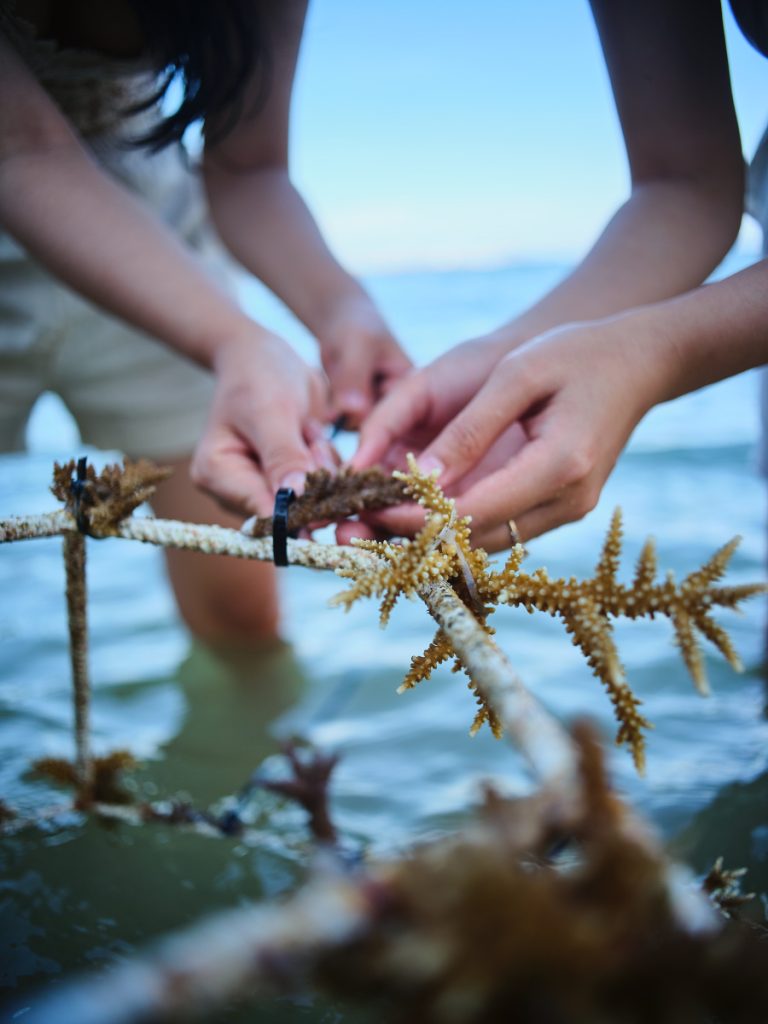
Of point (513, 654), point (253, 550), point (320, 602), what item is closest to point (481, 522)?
point (253, 550)

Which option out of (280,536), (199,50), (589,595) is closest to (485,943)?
(589,595)

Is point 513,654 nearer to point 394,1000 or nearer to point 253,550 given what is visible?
point 253,550

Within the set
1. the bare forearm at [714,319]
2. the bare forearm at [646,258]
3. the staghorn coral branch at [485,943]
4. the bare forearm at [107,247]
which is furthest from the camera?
the bare forearm at [646,258]

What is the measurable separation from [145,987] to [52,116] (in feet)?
6.44

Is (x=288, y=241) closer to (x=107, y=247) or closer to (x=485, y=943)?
(x=107, y=247)

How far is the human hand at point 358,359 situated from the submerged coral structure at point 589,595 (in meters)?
1.27

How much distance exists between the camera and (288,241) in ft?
8.31

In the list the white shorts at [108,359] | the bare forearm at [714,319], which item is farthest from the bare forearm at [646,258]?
the white shorts at [108,359]

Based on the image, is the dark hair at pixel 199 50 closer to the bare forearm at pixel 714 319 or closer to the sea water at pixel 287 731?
the bare forearm at pixel 714 319

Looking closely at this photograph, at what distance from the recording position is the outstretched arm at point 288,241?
7.45 ft

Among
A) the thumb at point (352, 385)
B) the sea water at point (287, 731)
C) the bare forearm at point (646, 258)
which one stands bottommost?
the sea water at point (287, 731)

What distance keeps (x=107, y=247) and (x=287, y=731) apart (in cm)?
183

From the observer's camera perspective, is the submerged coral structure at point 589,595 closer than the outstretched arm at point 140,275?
Yes

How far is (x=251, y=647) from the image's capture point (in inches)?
130
